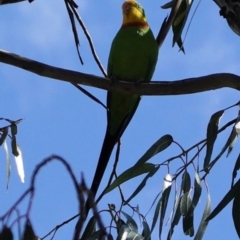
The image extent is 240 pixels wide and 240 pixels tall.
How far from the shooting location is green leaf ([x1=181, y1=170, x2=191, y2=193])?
158 centimetres

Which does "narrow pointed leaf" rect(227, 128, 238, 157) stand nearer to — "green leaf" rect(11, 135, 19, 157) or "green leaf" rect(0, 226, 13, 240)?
"green leaf" rect(11, 135, 19, 157)

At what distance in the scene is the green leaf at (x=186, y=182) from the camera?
1.58 meters

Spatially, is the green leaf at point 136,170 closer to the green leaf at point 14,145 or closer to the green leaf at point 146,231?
the green leaf at point 146,231

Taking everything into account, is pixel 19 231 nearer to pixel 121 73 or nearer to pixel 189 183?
pixel 189 183

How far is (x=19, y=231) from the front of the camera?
28.2 inches

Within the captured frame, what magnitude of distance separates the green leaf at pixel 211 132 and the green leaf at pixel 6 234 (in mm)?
853

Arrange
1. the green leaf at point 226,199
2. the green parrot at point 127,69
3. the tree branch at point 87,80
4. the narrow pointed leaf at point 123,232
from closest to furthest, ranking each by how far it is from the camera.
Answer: the green leaf at point 226,199, the tree branch at point 87,80, the narrow pointed leaf at point 123,232, the green parrot at point 127,69

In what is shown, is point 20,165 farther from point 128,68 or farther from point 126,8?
point 126,8

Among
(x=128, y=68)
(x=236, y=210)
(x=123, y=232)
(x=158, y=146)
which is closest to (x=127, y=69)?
(x=128, y=68)

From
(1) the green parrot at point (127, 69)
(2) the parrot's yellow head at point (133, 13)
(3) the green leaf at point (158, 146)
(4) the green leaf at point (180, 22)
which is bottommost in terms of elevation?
(3) the green leaf at point (158, 146)

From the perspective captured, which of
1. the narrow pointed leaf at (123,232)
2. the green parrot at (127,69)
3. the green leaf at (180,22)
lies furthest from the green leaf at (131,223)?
the green parrot at (127,69)

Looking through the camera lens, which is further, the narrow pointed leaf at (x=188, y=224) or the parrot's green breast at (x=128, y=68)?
the parrot's green breast at (x=128, y=68)

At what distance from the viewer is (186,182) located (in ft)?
5.17

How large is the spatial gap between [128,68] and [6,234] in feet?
5.44
